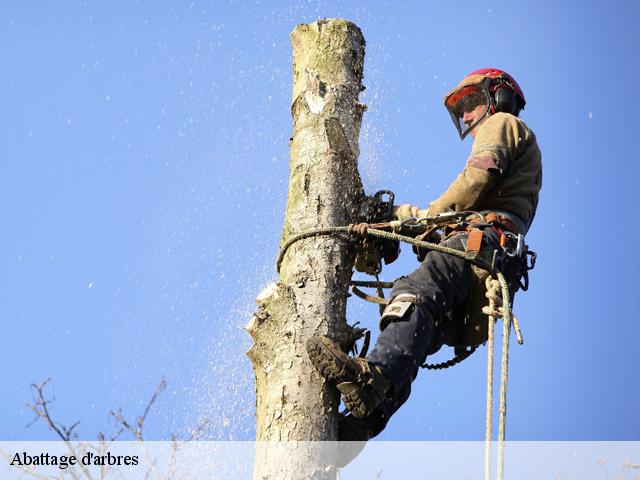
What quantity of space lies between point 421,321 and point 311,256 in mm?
496

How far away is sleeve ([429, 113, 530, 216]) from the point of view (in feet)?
12.4

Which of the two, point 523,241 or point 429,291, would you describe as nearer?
point 429,291

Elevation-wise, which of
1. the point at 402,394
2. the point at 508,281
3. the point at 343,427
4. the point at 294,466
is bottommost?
the point at 294,466

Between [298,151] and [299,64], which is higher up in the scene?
[299,64]

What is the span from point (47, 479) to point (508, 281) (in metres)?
3.05

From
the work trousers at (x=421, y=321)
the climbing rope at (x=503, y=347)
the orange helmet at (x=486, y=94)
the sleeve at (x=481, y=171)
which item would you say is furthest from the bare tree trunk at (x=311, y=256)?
the orange helmet at (x=486, y=94)

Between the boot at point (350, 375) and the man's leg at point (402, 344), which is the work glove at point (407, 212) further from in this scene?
the boot at point (350, 375)

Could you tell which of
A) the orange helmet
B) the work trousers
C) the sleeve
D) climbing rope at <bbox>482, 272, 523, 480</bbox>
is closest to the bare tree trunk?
the work trousers

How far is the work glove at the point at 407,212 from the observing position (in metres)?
3.92

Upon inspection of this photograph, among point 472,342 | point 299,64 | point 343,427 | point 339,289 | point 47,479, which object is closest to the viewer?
point 343,427

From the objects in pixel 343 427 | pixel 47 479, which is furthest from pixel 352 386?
pixel 47 479

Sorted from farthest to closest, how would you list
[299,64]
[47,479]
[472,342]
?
[47,479], [299,64], [472,342]

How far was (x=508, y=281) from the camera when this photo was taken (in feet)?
12.3

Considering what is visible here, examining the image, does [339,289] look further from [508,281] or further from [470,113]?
[470,113]
